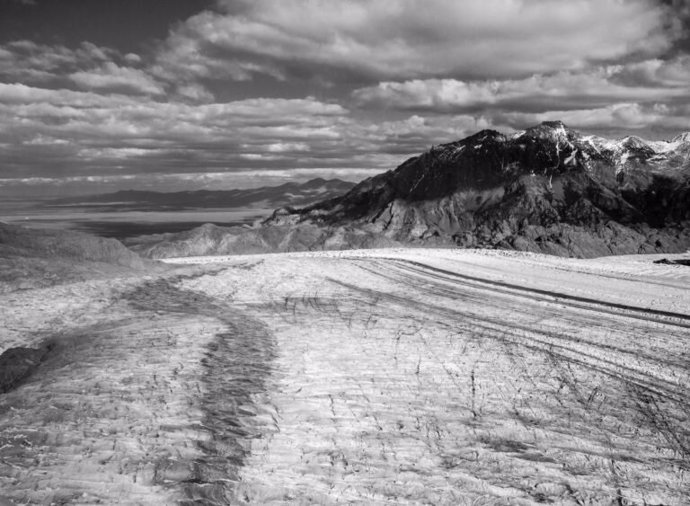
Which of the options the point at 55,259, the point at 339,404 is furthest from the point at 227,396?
the point at 55,259

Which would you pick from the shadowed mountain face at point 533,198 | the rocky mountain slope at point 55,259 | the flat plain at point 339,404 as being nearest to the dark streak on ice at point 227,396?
the flat plain at point 339,404

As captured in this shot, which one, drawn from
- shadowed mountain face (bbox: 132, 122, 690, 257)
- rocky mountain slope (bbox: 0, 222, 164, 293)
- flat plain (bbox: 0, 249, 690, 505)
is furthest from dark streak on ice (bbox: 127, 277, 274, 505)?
shadowed mountain face (bbox: 132, 122, 690, 257)

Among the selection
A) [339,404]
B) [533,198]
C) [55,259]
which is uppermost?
[533,198]

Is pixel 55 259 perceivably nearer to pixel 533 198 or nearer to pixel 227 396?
pixel 227 396

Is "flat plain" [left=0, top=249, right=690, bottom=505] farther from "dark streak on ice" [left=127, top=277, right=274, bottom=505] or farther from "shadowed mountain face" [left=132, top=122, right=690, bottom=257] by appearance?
"shadowed mountain face" [left=132, top=122, right=690, bottom=257]

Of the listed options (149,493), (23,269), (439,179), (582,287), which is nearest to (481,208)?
(439,179)
